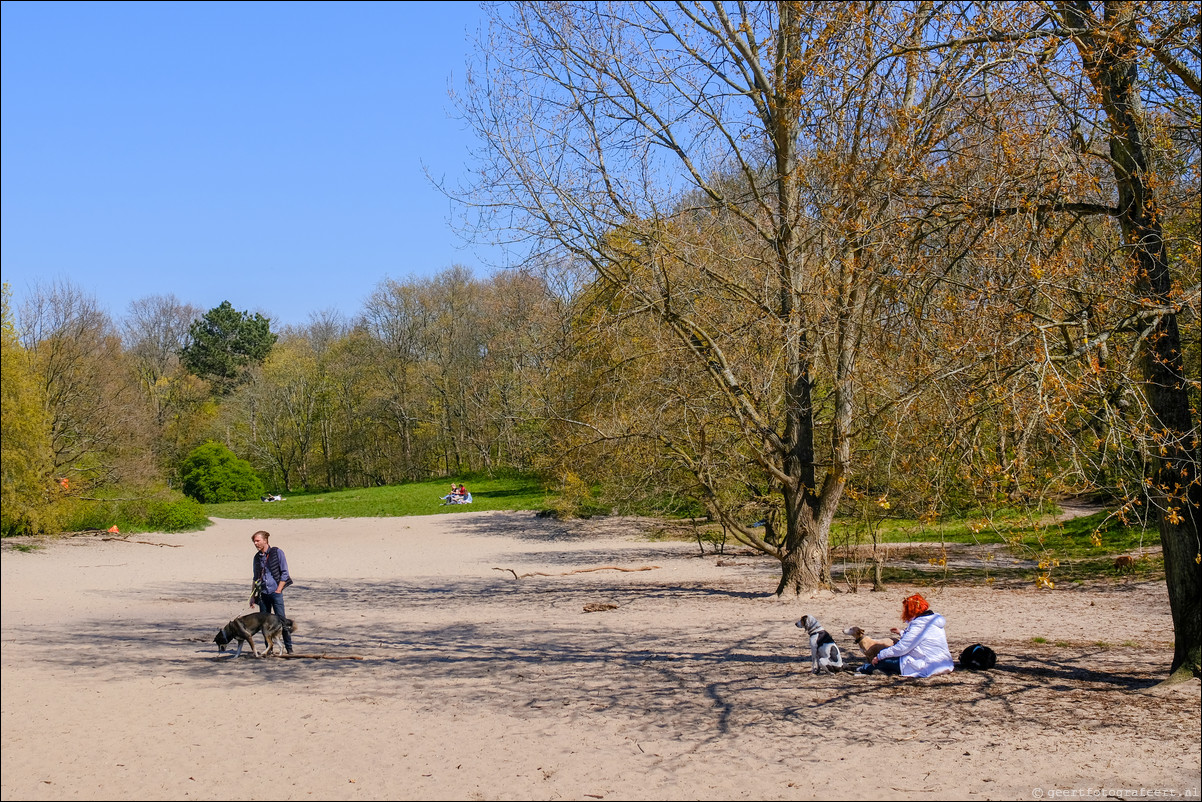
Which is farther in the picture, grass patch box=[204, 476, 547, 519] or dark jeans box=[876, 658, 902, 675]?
grass patch box=[204, 476, 547, 519]

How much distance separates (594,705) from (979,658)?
385 centimetres

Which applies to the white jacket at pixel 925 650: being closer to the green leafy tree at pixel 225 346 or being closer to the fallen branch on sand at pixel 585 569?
the fallen branch on sand at pixel 585 569

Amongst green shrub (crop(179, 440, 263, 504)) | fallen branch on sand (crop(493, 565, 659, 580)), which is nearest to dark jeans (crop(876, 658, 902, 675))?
fallen branch on sand (crop(493, 565, 659, 580))

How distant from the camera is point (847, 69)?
28.7ft

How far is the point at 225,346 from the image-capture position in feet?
205

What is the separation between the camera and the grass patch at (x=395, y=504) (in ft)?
121

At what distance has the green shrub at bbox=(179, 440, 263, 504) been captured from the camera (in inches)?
1714

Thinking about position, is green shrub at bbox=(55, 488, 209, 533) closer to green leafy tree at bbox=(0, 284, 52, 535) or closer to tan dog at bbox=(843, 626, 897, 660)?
green leafy tree at bbox=(0, 284, 52, 535)

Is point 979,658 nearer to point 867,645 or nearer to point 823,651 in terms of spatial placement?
point 867,645

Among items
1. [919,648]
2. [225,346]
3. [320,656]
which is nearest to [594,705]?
[919,648]

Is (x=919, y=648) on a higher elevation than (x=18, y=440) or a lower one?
lower

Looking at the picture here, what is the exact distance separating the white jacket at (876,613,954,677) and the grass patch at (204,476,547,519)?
26.3 meters

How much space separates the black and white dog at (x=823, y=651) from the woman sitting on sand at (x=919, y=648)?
0.28 m

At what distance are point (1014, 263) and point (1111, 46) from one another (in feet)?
6.41
